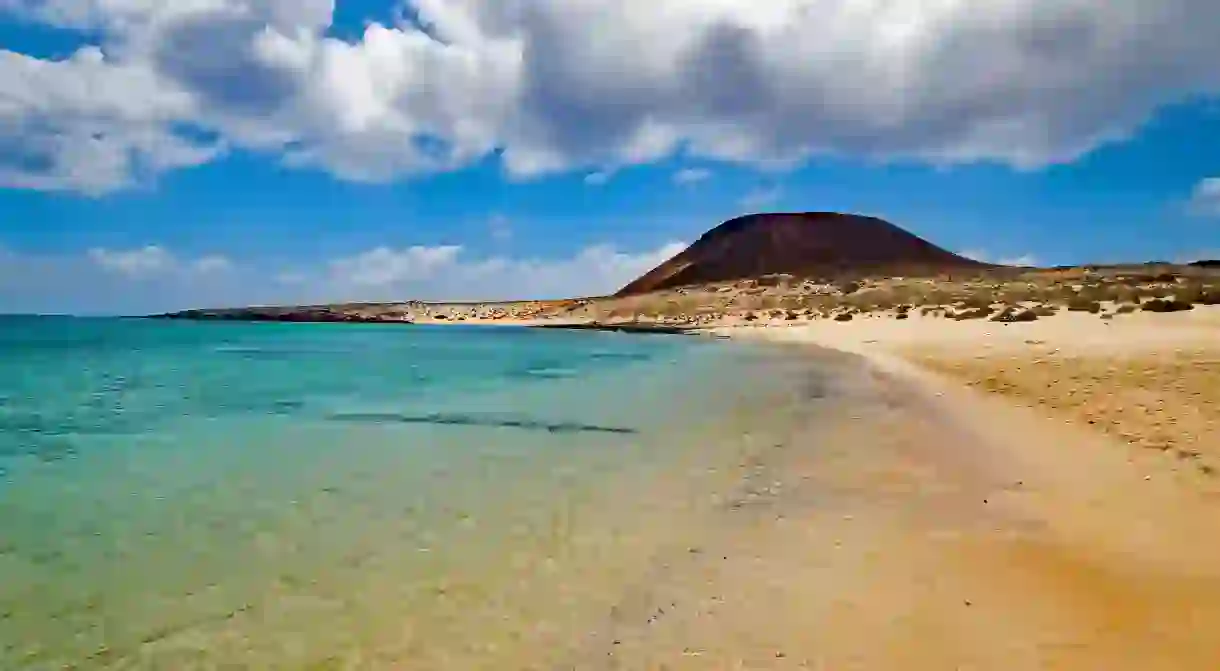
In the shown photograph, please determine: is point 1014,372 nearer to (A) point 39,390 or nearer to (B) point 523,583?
(B) point 523,583

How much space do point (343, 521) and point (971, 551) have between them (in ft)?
16.1

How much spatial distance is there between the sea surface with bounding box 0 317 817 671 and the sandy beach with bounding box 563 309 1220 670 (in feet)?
2.09

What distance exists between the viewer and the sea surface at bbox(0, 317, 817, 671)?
453cm

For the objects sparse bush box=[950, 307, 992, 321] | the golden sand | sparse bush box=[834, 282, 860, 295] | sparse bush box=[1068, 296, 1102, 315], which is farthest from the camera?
sparse bush box=[834, 282, 860, 295]

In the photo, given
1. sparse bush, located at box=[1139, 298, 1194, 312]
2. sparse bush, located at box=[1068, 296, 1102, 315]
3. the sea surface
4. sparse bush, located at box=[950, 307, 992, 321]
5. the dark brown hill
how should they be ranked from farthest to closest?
the dark brown hill
sparse bush, located at box=[950, 307, 992, 321]
sparse bush, located at box=[1068, 296, 1102, 315]
sparse bush, located at box=[1139, 298, 1194, 312]
the sea surface

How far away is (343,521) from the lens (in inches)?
273

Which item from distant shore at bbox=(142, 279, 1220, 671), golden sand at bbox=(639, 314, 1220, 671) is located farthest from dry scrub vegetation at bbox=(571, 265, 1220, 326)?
golden sand at bbox=(639, 314, 1220, 671)

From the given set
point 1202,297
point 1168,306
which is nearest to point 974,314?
point 1202,297

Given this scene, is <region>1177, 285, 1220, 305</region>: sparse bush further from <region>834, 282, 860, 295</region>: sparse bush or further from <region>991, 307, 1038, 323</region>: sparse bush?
<region>834, 282, 860, 295</region>: sparse bush

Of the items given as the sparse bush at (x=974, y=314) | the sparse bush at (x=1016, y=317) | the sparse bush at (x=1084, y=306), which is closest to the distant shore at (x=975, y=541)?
the sparse bush at (x=1016, y=317)

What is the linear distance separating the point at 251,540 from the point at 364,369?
20.7 meters

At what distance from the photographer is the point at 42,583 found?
17.6 ft

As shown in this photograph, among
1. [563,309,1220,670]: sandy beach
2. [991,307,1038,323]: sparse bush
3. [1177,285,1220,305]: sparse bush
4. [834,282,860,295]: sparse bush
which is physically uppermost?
[834,282,860,295]: sparse bush

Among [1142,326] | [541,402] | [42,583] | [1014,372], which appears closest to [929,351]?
[1142,326]
